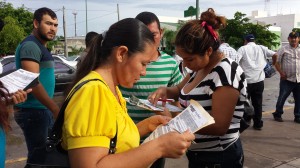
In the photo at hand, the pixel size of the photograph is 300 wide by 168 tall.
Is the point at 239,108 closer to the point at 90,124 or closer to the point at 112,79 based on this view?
the point at 112,79

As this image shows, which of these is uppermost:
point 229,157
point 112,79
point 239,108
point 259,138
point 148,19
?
point 148,19

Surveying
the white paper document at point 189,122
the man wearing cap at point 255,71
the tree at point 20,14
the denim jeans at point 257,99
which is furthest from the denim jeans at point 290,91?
the tree at point 20,14

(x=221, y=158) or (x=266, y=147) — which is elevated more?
(x=221, y=158)

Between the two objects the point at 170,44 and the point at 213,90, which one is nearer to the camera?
the point at 213,90

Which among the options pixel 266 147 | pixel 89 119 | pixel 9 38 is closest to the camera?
pixel 89 119

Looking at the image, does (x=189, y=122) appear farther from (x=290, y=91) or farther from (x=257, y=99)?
(x=290, y=91)

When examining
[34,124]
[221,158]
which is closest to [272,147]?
[221,158]

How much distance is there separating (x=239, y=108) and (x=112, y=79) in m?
1.00

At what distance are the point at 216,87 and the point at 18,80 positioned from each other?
1464 millimetres

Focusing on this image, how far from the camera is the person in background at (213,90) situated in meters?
1.91

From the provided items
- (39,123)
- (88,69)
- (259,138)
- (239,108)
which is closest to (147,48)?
(88,69)

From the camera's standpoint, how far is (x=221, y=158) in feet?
6.79

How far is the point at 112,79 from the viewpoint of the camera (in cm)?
150

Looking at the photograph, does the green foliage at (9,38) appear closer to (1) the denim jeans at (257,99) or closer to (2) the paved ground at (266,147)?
(2) the paved ground at (266,147)
